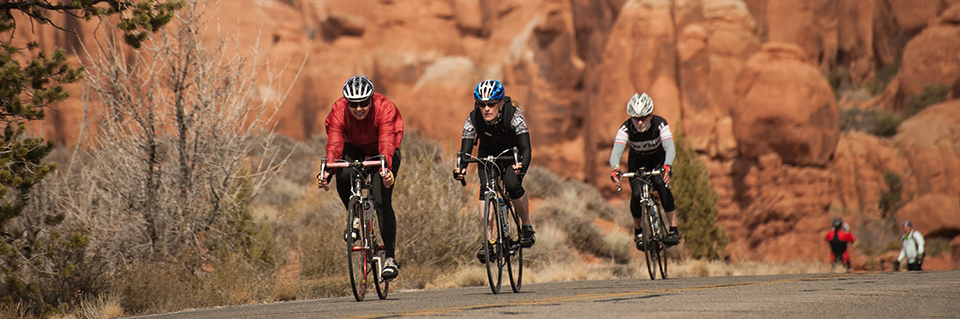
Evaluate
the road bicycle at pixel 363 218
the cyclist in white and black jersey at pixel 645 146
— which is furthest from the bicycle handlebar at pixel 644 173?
the road bicycle at pixel 363 218

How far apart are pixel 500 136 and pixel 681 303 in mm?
3217

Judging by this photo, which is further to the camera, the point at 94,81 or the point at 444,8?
the point at 444,8

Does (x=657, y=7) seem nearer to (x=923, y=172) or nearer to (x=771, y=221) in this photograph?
(x=771, y=221)

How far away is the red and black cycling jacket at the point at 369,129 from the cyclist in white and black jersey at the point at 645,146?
3716mm

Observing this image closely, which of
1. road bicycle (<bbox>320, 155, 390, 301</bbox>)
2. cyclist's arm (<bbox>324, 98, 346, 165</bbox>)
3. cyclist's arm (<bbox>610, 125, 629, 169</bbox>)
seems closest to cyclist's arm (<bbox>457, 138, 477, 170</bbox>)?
road bicycle (<bbox>320, 155, 390, 301</bbox>)

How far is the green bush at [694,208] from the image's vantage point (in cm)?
2436

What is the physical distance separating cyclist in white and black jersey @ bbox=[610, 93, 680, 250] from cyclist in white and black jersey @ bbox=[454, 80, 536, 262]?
232 centimetres

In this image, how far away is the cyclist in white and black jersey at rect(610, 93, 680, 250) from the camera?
12.6 m

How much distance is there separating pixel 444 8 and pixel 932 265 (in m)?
25.5

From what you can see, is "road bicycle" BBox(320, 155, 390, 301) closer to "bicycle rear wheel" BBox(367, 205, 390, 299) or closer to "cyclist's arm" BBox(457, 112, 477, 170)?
"bicycle rear wheel" BBox(367, 205, 390, 299)

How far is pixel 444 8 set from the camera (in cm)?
5059

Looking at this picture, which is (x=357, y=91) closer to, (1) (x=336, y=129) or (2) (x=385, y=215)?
(1) (x=336, y=129)

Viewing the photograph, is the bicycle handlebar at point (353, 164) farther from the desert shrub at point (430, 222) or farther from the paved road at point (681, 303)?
the desert shrub at point (430, 222)

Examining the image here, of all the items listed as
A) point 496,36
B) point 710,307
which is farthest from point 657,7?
point 710,307
